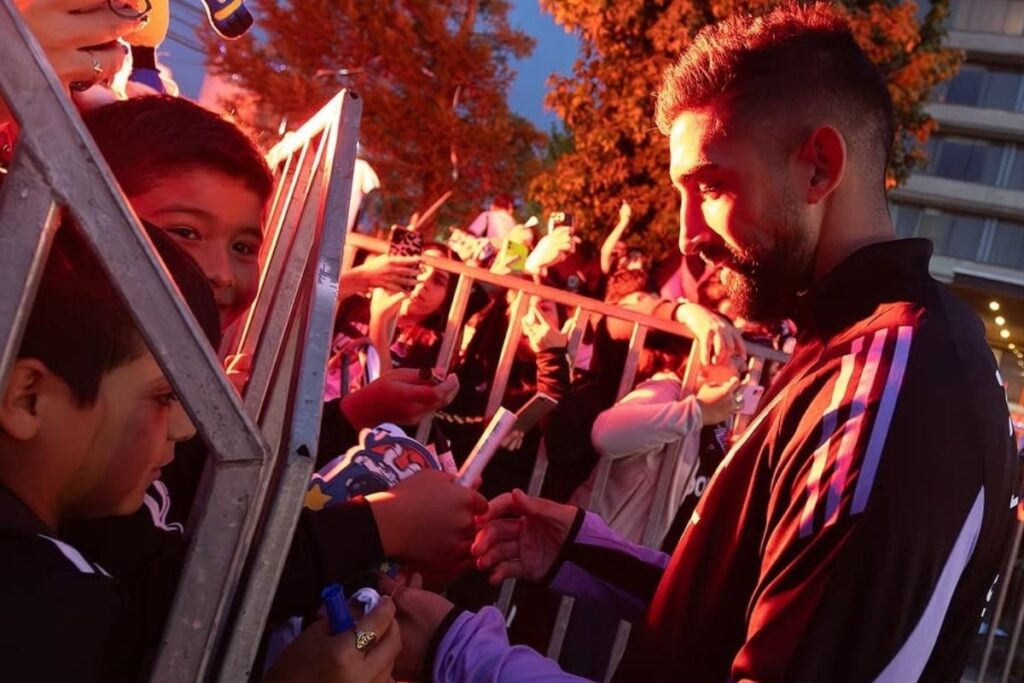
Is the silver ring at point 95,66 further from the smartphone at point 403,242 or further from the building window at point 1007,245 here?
the building window at point 1007,245

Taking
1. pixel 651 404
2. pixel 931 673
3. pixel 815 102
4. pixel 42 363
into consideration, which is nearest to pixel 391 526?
pixel 42 363

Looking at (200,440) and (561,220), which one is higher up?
(561,220)

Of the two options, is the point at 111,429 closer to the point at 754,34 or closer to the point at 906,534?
the point at 906,534

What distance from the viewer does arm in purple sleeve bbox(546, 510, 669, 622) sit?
228 cm

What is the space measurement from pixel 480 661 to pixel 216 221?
1044mm

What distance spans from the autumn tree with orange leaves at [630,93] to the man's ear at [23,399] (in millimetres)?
12791

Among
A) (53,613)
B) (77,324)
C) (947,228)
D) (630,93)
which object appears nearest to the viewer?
(53,613)

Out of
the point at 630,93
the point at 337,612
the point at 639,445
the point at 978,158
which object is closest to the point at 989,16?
the point at 978,158

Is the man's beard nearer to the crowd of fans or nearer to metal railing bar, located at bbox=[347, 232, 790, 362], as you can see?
the crowd of fans

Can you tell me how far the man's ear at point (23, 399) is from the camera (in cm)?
104

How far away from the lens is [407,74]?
2055 cm

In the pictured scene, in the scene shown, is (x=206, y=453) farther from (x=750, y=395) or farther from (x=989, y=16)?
(x=989, y=16)

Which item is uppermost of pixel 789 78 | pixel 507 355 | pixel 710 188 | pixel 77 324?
pixel 789 78

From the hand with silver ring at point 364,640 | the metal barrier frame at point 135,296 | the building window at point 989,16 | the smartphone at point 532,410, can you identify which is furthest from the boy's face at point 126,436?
the building window at point 989,16
